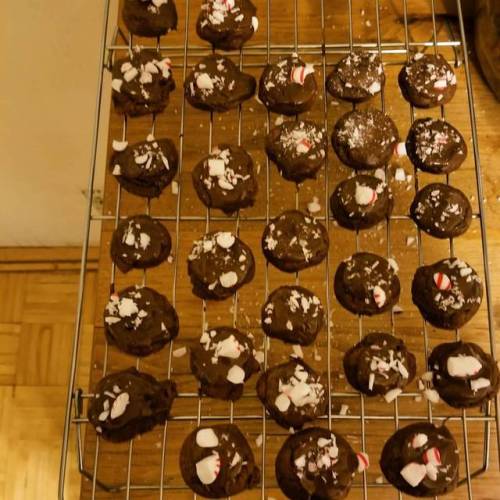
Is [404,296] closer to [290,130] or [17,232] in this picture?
[290,130]

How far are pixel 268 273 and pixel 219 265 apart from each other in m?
0.17

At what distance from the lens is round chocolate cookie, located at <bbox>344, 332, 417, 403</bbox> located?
3.54 feet

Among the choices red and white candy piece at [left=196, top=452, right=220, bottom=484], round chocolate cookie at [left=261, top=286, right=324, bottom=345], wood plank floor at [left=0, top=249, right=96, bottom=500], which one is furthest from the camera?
wood plank floor at [left=0, top=249, right=96, bottom=500]

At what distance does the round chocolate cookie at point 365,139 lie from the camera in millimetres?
1209

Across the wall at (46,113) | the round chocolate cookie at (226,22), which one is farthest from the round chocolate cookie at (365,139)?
the wall at (46,113)

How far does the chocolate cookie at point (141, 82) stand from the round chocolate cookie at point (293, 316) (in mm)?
434

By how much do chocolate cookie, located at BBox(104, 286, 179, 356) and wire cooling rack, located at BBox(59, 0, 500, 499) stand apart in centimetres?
6

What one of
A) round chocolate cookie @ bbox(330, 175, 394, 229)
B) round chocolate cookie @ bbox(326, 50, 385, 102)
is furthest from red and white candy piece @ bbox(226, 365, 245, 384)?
round chocolate cookie @ bbox(326, 50, 385, 102)

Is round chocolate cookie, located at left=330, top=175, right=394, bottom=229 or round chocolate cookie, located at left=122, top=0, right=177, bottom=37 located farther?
round chocolate cookie, located at left=122, top=0, right=177, bottom=37

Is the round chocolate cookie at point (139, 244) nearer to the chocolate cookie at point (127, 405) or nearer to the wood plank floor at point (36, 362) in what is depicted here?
the chocolate cookie at point (127, 405)

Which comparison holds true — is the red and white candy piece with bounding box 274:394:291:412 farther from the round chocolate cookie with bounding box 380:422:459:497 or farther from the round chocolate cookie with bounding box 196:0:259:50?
the round chocolate cookie with bounding box 196:0:259:50

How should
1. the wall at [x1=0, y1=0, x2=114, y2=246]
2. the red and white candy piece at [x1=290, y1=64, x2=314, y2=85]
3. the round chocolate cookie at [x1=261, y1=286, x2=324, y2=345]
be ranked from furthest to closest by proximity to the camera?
the wall at [x1=0, y1=0, x2=114, y2=246] → the red and white candy piece at [x1=290, y1=64, x2=314, y2=85] → the round chocolate cookie at [x1=261, y1=286, x2=324, y2=345]

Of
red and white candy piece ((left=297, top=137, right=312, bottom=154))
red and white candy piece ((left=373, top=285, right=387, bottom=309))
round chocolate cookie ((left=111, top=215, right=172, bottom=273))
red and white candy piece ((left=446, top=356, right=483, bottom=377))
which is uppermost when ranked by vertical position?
red and white candy piece ((left=297, top=137, right=312, bottom=154))

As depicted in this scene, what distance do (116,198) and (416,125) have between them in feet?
1.91
